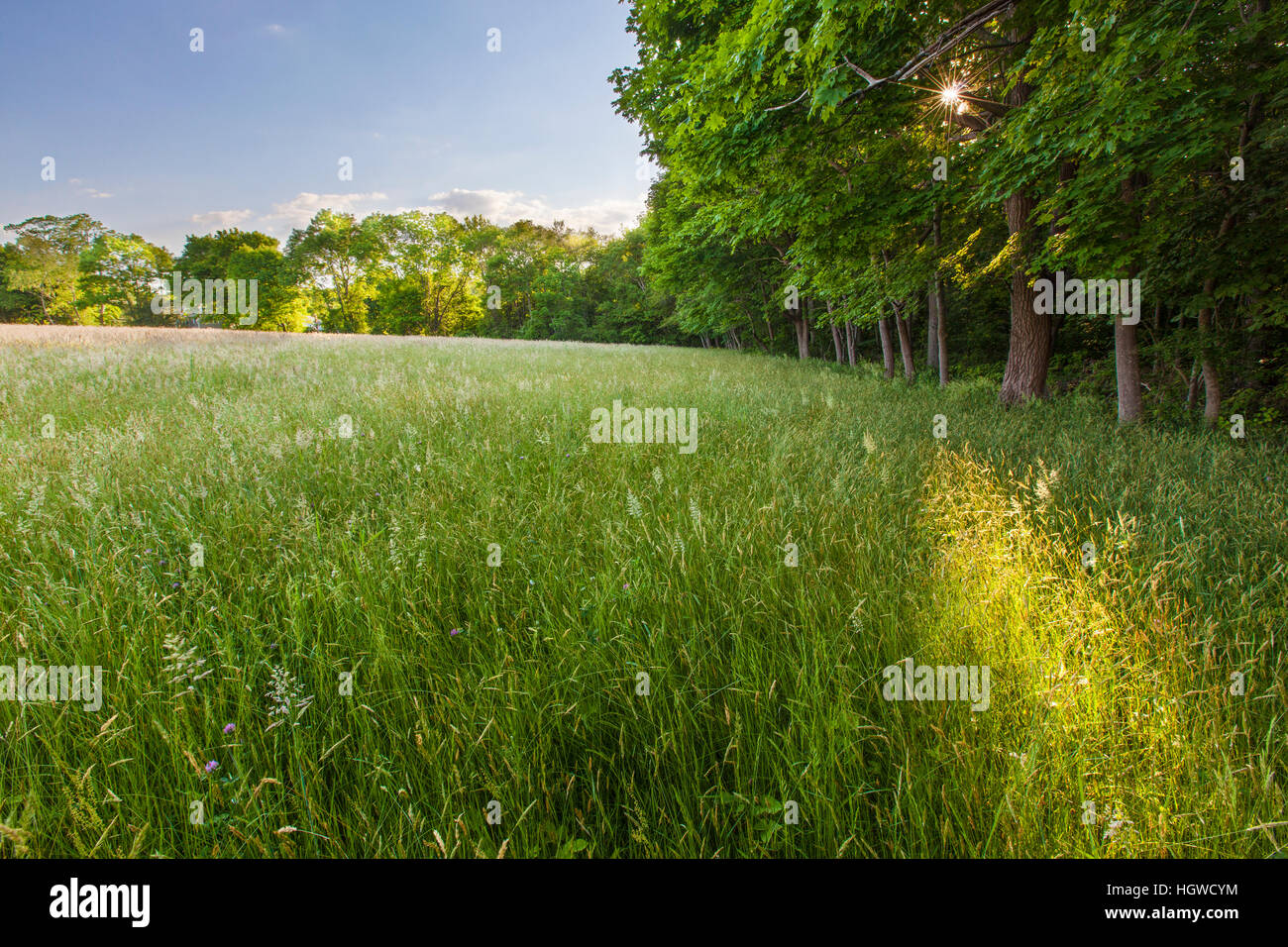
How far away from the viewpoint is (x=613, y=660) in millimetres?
1754

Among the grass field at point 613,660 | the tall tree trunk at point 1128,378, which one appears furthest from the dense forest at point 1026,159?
the grass field at point 613,660

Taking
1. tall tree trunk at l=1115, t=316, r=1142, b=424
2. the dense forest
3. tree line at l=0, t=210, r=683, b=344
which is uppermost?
tree line at l=0, t=210, r=683, b=344

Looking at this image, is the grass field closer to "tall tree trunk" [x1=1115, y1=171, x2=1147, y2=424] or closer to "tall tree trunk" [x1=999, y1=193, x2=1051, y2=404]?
"tall tree trunk" [x1=1115, y1=171, x2=1147, y2=424]

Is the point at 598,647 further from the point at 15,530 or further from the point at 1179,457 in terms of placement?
the point at 1179,457

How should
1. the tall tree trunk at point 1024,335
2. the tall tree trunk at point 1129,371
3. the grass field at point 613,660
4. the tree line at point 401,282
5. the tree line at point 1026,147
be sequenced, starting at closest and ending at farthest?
the grass field at point 613,660 < the tree line at point 1026,147 < the tall tree trunk at point 1129,371 < the tall tree trunk at point 1024,335 < the tree line at point 401,282

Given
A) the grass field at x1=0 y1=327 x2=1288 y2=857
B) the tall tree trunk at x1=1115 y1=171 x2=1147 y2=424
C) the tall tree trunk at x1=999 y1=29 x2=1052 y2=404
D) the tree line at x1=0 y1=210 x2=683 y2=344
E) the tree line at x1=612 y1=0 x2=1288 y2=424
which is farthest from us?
the tree line at x1=0 y1=210 x2=683 y2=344

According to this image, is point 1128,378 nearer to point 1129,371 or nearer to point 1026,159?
point 1129,371

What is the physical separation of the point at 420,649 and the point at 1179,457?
7247 millimetres

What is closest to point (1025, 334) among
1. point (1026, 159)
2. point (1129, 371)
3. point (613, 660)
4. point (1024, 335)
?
point (1024, 335)

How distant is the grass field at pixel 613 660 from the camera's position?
1.22 metres

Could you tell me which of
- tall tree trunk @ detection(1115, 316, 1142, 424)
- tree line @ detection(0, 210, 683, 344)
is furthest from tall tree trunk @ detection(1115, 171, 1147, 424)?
tree line @ detection(0, 210, 683, 344)

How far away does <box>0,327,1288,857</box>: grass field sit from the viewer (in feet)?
4.01

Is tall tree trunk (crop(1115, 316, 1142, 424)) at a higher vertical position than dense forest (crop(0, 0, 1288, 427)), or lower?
lower

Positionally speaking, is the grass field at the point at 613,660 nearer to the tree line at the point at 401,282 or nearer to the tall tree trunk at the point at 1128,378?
the tall tree trunk at the point at 1128,378
